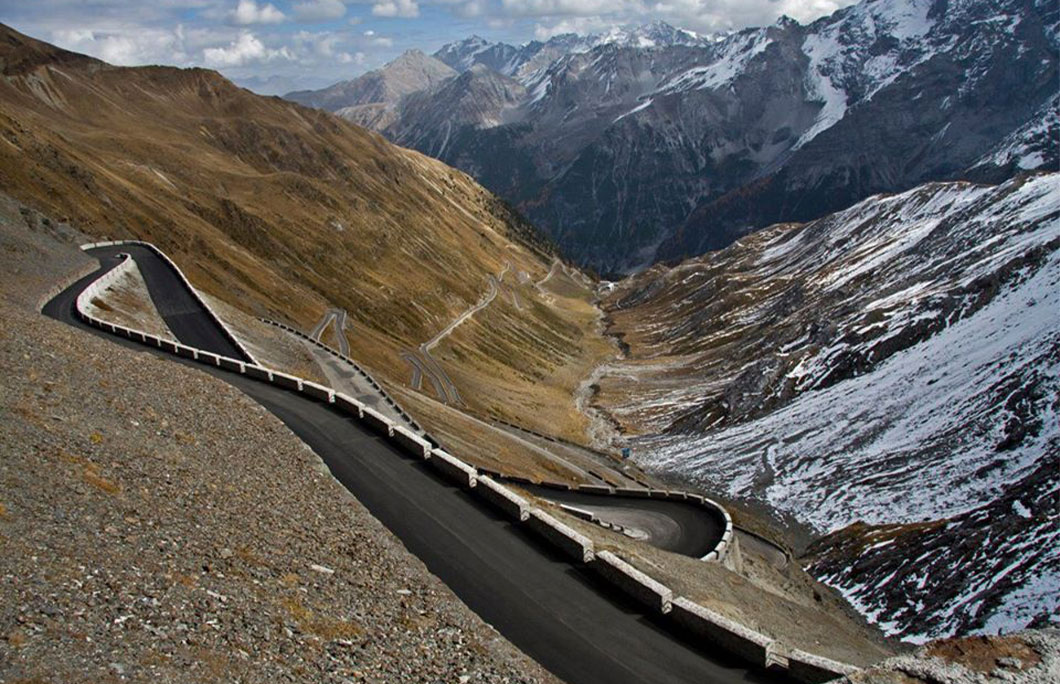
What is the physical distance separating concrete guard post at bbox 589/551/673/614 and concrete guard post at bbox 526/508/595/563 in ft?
1.43

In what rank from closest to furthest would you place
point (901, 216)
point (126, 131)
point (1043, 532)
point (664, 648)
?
1. point (664, 648)
2. point (1043, 532)
3. point (126, 131)
4. point (901, 216)

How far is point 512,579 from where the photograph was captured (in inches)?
856

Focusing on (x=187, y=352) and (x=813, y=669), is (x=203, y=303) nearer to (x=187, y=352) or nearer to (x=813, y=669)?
(x=187, y=352)

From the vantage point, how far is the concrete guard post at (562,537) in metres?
22.7

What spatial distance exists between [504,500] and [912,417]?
7521cm

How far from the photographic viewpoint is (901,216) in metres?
186

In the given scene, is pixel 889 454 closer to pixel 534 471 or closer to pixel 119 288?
pixel 534 471

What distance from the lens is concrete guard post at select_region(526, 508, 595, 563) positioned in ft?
74.6

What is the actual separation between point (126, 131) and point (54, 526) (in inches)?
6810

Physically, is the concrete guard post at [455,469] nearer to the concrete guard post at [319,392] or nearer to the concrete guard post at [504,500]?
the concrete guard post at [504,500]

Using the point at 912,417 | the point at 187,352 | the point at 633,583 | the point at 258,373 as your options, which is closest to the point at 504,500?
the point at 633,583

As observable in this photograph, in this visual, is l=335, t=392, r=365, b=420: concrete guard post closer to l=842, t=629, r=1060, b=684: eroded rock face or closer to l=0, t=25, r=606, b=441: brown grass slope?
l=842, t=629, r=1060, b=684: eroded rock face

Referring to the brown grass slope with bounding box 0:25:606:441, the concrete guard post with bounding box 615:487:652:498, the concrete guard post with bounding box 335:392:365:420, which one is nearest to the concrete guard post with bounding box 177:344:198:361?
the concrete guard post with bounding box 335:392:365:420

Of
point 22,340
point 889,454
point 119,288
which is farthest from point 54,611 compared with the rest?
point 889,454
